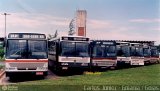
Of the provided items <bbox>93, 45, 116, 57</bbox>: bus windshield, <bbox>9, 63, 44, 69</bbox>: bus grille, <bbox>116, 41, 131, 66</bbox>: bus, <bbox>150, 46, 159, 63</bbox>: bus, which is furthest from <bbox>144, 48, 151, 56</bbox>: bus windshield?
<bbox>9, 63, 44, 69</bbox>: bus grille

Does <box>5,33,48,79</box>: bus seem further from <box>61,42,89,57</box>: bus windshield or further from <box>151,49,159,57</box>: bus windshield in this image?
<box>151,49,159,57</box>: bus windshield

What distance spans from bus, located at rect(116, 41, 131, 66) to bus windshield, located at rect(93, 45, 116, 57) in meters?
3.80

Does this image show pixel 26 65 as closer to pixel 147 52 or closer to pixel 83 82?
pixel 83 82

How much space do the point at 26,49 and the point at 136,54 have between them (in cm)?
1458

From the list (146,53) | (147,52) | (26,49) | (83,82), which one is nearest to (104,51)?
(26,49)

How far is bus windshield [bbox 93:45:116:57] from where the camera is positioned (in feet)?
91.4

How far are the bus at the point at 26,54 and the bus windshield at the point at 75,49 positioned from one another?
10.2 feet

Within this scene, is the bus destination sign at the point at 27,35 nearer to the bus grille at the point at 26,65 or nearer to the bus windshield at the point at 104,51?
the bus grille at the point at 26,65

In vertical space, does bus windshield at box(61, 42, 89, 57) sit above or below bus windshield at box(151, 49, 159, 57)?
above

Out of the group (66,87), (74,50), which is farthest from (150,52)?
(66,87)

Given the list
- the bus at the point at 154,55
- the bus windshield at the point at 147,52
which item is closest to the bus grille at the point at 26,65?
the bus windshield at the point at 147,52

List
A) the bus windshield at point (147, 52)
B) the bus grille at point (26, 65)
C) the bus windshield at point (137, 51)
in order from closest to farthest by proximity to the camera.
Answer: the bus grille at point (26, 65), the bus windshield at point (137, 51), the bus windshield at point (147, 52)

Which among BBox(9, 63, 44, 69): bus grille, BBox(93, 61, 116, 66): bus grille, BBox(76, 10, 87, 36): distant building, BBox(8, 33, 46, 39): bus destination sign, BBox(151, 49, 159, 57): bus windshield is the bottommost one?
BBox(93, 61, 116, 66): bus grille

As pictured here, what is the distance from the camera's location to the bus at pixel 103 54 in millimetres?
27391
